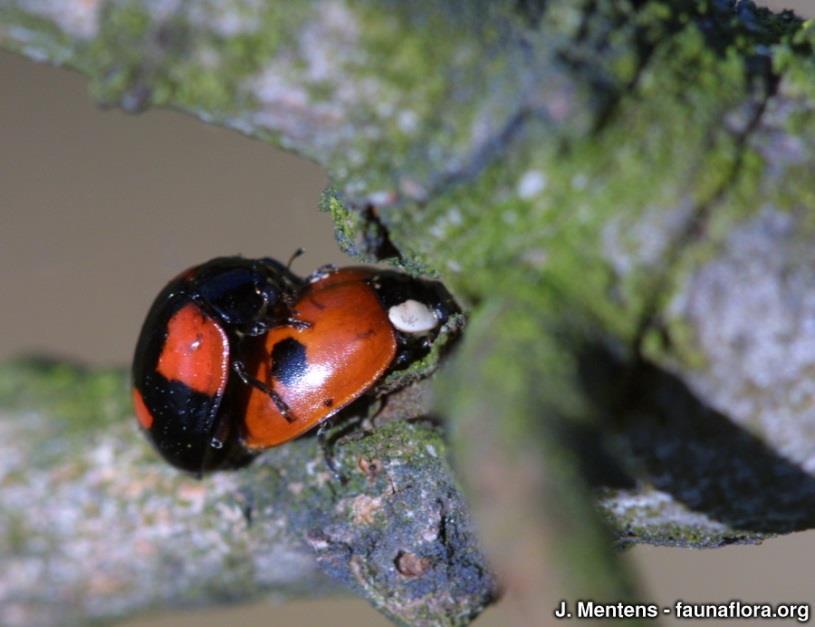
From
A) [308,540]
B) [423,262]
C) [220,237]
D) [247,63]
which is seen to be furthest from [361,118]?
[220,237]

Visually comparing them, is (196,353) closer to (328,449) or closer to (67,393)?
(67,393)

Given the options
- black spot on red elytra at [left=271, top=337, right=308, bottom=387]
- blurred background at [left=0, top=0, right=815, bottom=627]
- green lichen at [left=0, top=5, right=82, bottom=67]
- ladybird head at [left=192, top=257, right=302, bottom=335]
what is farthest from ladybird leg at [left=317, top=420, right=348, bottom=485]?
blurred background at [left=0, top=0, right=815, bottom=627]

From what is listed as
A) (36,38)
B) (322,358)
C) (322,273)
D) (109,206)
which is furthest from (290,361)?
(109,206)

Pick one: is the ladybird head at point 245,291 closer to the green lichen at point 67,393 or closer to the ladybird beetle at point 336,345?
the ladybird beetle at point 336,345

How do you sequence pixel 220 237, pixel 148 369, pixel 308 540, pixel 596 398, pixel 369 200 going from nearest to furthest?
pixel 596 398 → pixel 369 200 → pixel 308 540 → pixel 148 369 → pixel 220 237

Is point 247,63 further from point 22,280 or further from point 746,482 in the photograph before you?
point 22,280

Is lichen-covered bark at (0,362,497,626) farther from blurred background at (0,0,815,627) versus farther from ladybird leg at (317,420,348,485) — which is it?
blurred background at (0,0,815,627)
